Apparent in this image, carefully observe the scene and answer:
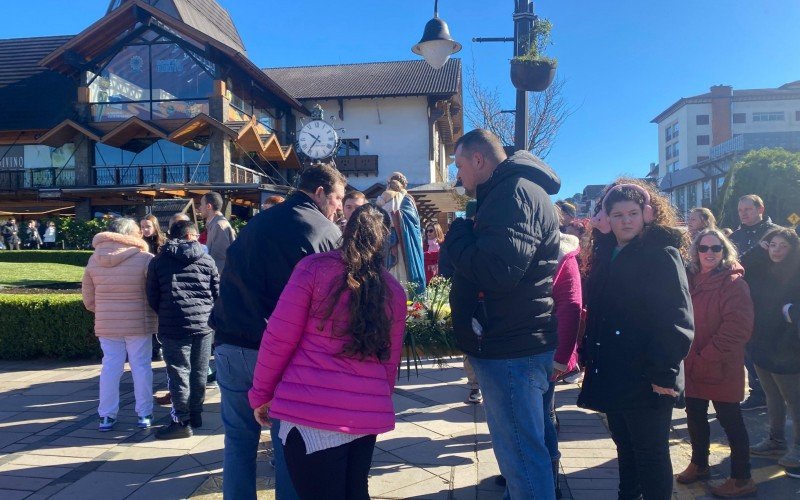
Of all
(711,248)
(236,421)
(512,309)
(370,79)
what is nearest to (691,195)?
(370,79)

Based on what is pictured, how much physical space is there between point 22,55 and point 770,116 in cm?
7345

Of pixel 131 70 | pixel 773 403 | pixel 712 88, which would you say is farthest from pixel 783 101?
pixel 773 403

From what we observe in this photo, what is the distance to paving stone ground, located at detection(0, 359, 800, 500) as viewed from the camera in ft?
12.5

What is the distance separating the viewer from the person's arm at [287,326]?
2314mm

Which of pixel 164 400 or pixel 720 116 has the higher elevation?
pixel 720 116

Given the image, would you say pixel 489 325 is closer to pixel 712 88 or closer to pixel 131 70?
pixel 131 70

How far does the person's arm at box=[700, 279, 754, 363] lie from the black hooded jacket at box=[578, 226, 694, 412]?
1.01 meters

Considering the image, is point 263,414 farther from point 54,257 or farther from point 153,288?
point 54,257

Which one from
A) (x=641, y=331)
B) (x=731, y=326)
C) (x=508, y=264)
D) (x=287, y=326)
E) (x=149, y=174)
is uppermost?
(x=149, y=174)

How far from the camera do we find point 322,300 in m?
2.29

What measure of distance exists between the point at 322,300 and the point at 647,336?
64.3 inches

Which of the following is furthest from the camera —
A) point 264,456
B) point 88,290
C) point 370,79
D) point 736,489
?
point 370,79

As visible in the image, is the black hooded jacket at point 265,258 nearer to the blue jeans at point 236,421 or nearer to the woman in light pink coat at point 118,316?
the blue jeans at point 236,421

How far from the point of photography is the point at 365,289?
7.64 feet
